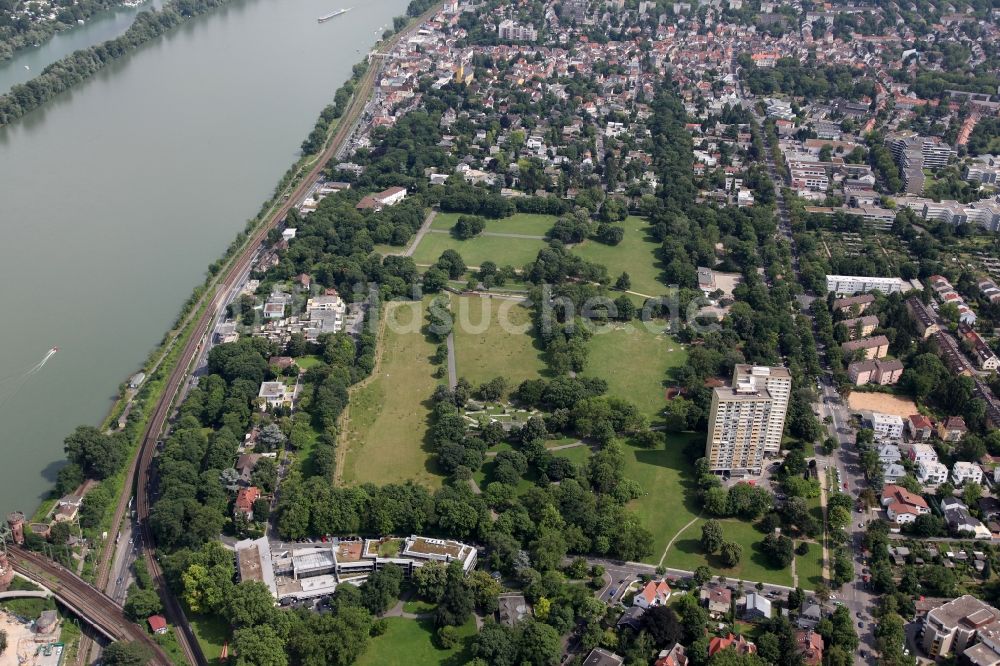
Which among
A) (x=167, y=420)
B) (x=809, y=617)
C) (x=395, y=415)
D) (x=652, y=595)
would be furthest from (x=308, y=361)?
(x=809, y=617)

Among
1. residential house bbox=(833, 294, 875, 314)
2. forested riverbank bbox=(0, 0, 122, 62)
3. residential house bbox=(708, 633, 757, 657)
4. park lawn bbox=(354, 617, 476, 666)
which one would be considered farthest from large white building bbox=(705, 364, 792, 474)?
forested riverbank bbox=(0, 0, 122, 62)

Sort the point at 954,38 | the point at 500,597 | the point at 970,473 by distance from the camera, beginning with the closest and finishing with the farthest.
Result: the point at 500,597, the point at 970,473, the point at 954,38

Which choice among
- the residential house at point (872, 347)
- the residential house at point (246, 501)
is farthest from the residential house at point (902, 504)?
the residential house at point (246, 501)

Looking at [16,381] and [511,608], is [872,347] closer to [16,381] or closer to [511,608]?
[511,608]

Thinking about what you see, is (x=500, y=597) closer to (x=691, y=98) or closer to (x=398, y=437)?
(x=398, y=437)

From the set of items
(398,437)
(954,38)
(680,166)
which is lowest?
(954,38)

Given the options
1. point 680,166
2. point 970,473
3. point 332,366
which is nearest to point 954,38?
point 680,166
